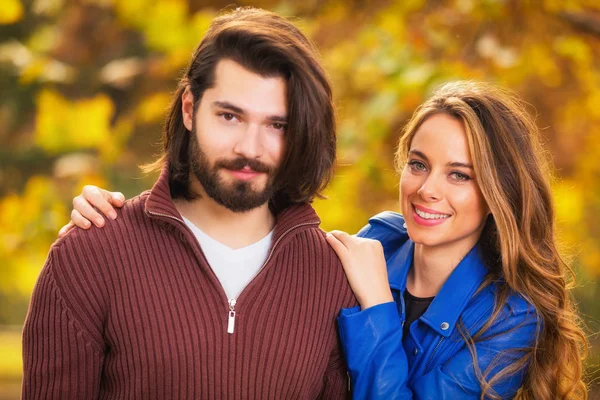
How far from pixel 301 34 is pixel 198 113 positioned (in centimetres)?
39

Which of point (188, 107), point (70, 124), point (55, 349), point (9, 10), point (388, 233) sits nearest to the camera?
point (55, 349)

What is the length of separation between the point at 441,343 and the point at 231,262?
2.37 feet

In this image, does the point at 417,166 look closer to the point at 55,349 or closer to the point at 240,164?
the point at 240,164

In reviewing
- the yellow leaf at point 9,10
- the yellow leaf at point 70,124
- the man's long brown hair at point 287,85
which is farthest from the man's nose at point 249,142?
the yellow leaf at point 9,10

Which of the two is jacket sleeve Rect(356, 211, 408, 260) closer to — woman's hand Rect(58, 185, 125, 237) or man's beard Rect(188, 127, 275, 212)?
man's beard Rect(188, 127, 275, 212)

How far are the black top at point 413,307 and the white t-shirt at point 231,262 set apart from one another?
23.2 inches

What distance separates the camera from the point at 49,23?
184 inches

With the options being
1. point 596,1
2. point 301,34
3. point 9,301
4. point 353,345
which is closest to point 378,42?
point 596,1

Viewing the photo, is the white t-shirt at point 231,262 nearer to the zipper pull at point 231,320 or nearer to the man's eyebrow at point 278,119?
the zipper pull at point 231,320

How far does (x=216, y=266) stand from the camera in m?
2.28

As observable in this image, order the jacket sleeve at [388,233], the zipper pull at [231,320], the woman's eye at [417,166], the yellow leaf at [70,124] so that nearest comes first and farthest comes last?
the zipper pull at [231,320], the woman's eye at [417,166], the jacket sleeve at [388,233], the yellow leaf at [70,124]

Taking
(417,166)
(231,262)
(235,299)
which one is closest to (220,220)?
(231,262)

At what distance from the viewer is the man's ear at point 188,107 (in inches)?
91.0

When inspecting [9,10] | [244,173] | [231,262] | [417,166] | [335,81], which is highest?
[9,10]
